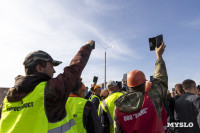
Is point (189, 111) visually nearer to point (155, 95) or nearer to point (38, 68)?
point (155, 95)

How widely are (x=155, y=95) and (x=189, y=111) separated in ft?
7.79

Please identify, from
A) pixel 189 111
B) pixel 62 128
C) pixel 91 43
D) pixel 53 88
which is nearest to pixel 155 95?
pixel 91 43

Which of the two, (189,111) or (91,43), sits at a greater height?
(91,43)

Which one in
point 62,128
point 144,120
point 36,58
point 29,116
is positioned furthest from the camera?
point 144,120

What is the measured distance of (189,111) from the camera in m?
4.19

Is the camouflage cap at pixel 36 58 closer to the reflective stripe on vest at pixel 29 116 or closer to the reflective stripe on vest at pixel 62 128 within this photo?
the reflective stripe on vest at pixel 29 116

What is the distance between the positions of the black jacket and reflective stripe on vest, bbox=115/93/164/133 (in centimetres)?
215

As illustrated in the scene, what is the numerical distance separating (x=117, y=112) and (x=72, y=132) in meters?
0.87

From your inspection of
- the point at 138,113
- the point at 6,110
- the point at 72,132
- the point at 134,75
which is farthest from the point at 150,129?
the point at 6,110

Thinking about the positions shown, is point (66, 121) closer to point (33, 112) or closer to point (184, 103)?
point (33, 112)

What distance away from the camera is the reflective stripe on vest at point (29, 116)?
1.66 meters

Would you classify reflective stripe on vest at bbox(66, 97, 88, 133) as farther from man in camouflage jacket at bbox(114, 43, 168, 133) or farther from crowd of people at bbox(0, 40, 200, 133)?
man in camouflage jacket at bbox(114, 43, 168, 133)

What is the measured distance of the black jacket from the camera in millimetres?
4055

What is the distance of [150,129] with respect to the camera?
92.7 inches
